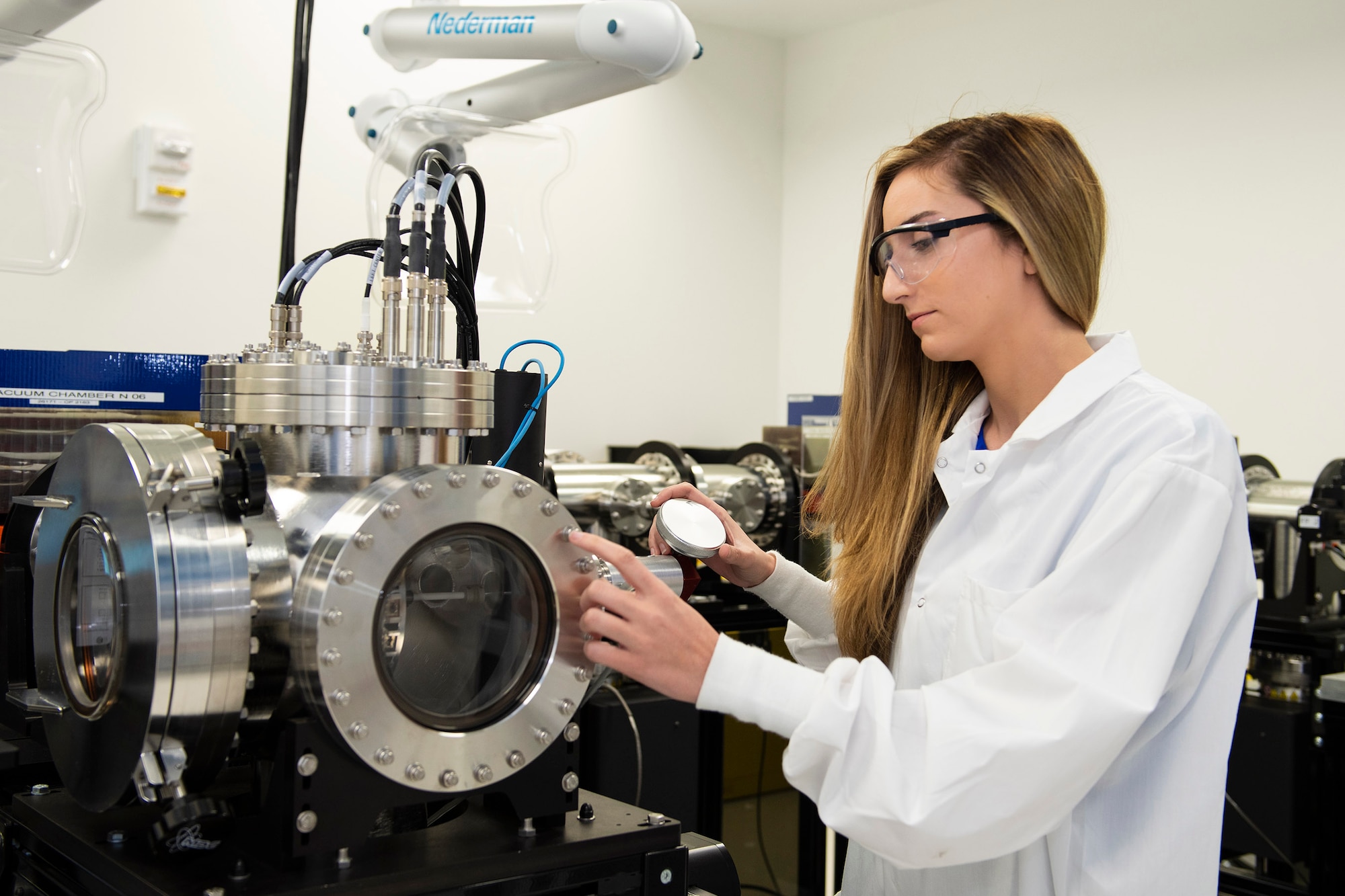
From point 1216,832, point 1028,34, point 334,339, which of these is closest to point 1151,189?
point 1028,34

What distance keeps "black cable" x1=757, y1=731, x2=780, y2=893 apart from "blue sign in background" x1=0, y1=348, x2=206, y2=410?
1.81 meters

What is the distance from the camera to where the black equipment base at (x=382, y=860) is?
76cm

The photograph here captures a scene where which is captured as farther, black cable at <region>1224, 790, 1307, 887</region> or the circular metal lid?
black cable at <region>1224, 790, 1307, 887</region>

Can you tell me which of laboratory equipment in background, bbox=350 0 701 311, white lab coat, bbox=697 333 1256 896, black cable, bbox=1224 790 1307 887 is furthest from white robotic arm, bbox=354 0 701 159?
black cable, bbox=1224 790 1307 887

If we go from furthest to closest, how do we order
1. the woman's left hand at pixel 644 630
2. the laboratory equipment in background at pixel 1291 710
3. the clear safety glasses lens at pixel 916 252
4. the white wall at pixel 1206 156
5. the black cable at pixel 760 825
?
1. the white wall at pixel 1206 156
2. the black cable at pixel 760 825
3. the laboratory equipment in background at pixel 1291 710
4. the clear safety glasses lens at pixel 916 252
5. the woman's left hand at pixel 644 630

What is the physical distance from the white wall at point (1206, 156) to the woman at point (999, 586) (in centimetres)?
199

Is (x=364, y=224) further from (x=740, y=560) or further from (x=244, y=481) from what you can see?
(x=244, y=481)

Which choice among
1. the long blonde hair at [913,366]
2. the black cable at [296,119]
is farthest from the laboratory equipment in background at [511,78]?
the long blonde hair at [913,366]

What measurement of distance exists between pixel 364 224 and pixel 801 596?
2348mm

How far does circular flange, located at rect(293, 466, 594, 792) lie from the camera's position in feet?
2.45

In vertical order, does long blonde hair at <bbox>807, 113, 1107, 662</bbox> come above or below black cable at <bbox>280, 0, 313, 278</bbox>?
below

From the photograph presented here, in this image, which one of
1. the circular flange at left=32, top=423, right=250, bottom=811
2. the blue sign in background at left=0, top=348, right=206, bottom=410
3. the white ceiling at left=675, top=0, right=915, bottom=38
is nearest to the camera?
the circular flange at left=32, top=423, right=250, bottom=811

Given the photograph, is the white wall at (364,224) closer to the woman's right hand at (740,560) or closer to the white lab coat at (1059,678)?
the woman's right hand at (740,560)

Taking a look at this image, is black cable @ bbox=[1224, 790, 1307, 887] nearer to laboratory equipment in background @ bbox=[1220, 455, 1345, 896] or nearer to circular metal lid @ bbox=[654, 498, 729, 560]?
laboratory equipment in background @ bbox=[1220, 455, 1345, 896]
